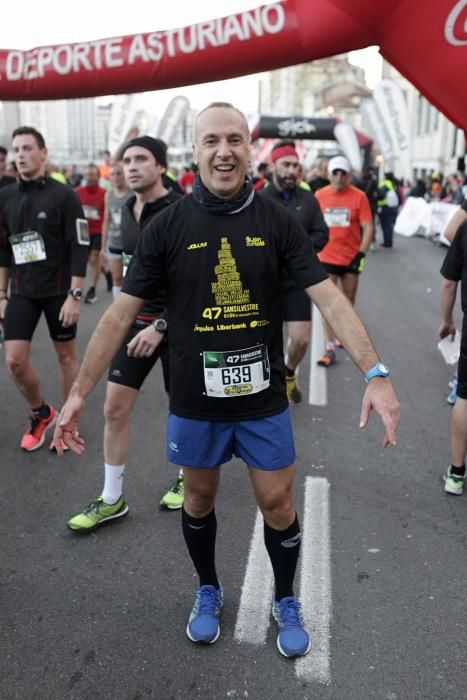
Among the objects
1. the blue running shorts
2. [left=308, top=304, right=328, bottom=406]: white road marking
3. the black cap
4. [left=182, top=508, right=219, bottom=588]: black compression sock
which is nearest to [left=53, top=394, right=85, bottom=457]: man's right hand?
the blue running shorts

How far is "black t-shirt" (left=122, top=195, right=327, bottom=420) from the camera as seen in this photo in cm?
234

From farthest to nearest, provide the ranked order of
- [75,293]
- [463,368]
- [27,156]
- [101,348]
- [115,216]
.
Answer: [115,216], [75,293], [27,156], [463,368], [101,348]

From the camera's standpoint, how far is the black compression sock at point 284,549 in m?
2.58

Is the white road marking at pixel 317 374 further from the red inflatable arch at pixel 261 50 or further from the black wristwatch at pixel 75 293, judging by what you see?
the red inflatable arch at pixel 261 50

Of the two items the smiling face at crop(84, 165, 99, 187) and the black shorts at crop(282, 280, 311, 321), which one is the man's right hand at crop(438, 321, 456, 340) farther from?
the smiling face at crop(84, 165, 99, 187)

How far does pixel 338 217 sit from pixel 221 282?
465 centimetres

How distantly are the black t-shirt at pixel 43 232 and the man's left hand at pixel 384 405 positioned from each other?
278 cm

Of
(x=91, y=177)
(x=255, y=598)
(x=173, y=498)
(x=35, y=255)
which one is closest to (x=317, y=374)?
(x=173, y=498)

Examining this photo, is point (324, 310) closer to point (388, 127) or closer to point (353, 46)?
point (353, 46)

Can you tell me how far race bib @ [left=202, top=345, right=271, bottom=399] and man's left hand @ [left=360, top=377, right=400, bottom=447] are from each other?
41cm

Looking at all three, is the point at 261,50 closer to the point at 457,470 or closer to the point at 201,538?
the point at 201,538

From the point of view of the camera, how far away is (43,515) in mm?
3693

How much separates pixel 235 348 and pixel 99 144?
19441cm

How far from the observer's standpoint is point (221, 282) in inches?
92.0
